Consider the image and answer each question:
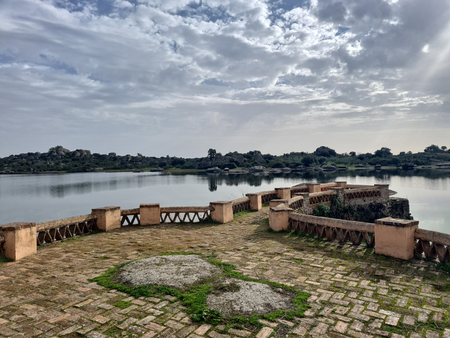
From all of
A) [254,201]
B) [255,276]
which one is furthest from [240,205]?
[255,276]

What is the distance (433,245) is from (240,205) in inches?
315

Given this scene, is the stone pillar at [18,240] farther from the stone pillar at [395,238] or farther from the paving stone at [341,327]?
the stone pillar at [395,238]

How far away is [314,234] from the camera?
329 inches

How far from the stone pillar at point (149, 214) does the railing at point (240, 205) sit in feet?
10.8

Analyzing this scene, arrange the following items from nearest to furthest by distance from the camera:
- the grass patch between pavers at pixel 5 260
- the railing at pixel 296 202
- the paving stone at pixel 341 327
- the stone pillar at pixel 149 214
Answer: the paving stone at pixel 341 327 → the grass patch between pavers at pixel 5 260 → the stone pillar at pixel 149 214 → the railing at pixel 296 202

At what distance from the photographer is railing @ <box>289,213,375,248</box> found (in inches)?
278

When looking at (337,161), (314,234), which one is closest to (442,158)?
(337,161)

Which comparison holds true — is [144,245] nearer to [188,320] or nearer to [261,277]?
[261,277]

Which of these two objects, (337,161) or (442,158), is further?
(337,161)

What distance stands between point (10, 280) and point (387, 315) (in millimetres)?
6276

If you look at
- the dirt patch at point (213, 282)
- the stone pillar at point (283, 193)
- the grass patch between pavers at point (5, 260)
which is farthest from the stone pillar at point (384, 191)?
the grass patch between pavers at point (5, 260)

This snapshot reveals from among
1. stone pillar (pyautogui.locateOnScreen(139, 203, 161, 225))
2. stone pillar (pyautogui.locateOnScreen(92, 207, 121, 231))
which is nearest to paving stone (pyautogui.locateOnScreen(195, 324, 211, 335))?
stone pillar (pyautogui.locateOnScreen(92, 207, 121, 231))

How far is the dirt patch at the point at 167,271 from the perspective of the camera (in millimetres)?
5117

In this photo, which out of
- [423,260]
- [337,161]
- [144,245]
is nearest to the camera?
[423,260]
